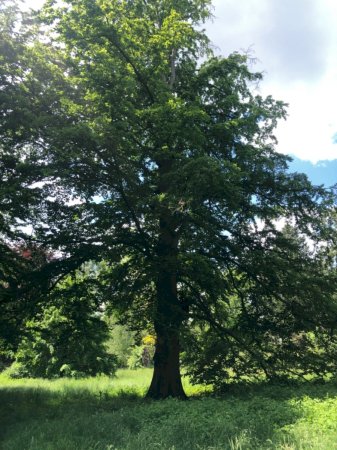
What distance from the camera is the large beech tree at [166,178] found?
11195mm

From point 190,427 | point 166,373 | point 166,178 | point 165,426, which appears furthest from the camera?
point 166,373

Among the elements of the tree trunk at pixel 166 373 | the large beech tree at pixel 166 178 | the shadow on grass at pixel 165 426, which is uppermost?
the large beech tree at pixel 166 178

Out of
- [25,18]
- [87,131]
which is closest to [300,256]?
[87,131]

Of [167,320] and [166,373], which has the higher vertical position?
[167,320]

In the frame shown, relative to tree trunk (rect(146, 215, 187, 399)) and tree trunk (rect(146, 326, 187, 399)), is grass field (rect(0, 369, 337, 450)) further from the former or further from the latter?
tree trunk (rect(146, 326, 187, 399))

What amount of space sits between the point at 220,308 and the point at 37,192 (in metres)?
7.06

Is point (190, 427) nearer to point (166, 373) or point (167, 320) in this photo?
point (167, 320)

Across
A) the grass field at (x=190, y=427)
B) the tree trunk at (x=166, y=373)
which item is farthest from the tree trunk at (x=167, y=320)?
the grass field at (x=190, y=427)

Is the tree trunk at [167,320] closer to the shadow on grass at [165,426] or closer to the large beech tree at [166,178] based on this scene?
the large beech tree at [166,178]


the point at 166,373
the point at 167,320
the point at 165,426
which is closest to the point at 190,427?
the point at 165,426

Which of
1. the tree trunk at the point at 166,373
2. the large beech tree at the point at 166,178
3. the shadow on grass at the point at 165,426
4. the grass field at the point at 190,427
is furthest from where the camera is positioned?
the tree trunk at the point at 166,373

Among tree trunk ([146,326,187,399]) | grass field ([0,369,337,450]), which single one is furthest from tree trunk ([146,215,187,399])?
grass field ([0,369,337,450])

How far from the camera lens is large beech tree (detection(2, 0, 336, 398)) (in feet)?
36.7

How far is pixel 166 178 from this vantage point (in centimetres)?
1164
